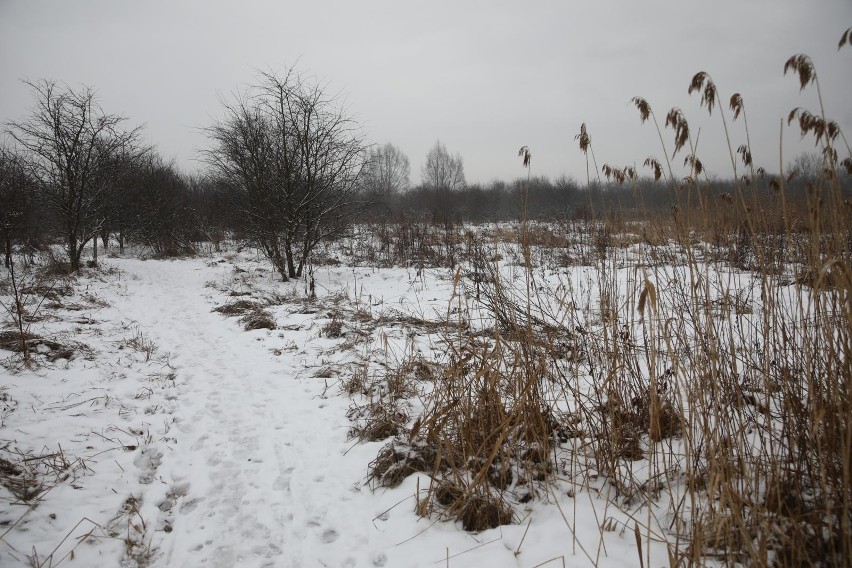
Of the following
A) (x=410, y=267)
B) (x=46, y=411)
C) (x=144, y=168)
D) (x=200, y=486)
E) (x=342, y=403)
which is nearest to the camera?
(x=200, y=486)

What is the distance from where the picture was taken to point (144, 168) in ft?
54.4

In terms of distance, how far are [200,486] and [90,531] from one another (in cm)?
55

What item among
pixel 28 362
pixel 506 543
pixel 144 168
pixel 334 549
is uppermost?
pixel 144 168

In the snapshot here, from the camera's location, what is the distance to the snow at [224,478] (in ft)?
5.75

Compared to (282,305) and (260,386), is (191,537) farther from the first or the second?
(282,305)

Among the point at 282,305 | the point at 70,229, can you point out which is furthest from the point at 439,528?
the point at 70,229

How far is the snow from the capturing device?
175cm

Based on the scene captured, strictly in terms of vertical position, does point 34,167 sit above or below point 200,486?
above

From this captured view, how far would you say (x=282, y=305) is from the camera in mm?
7777

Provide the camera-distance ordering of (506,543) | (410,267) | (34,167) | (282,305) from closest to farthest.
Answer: (506,543)
(282,305)
(34,167)
(410,267)

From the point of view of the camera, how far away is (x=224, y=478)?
2.45m

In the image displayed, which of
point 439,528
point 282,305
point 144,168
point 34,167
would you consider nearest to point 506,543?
point 439,528

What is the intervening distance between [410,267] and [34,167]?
10657mm

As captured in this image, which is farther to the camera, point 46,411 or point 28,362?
point 28,362
